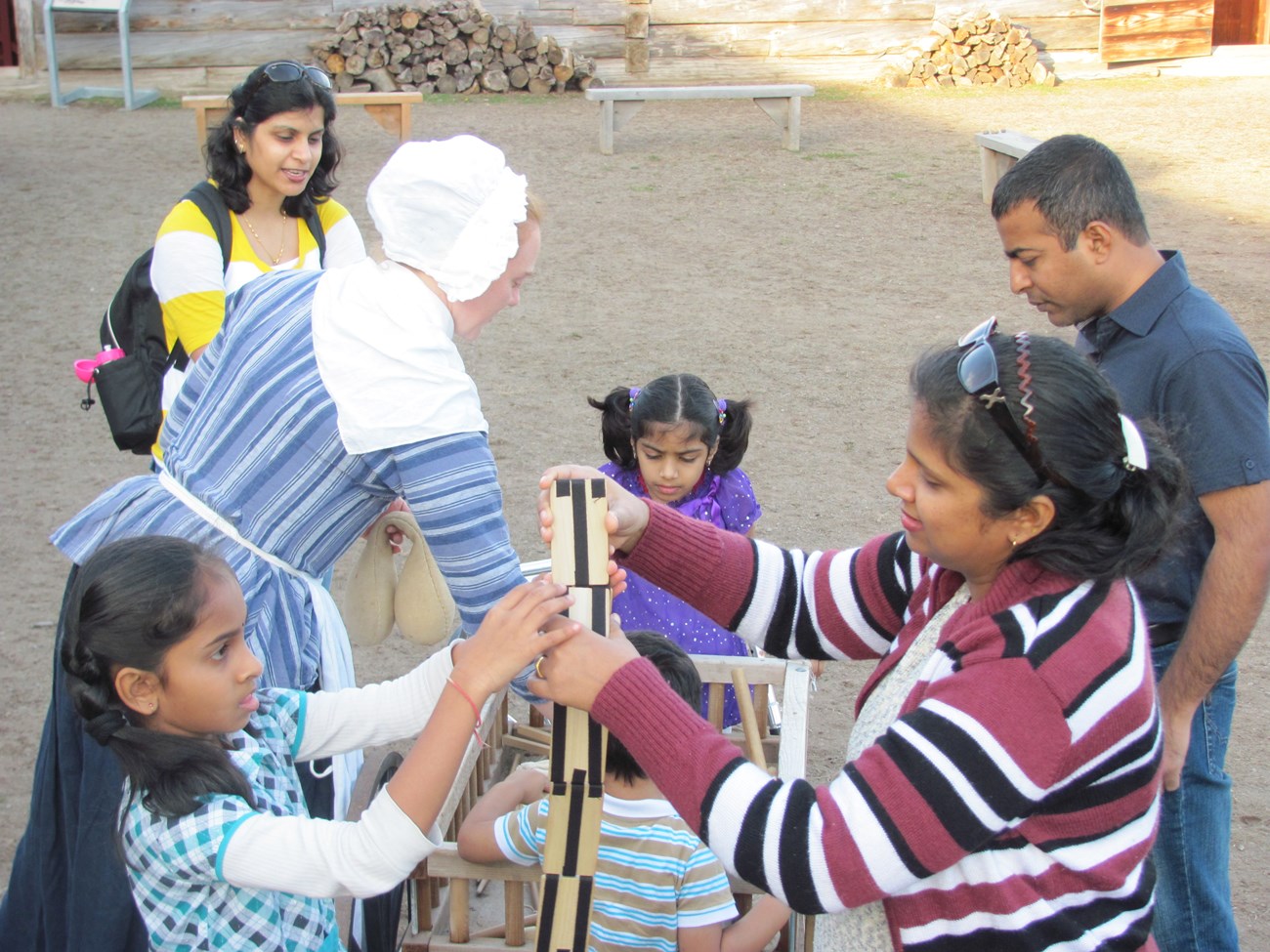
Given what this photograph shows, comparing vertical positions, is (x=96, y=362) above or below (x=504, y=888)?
above

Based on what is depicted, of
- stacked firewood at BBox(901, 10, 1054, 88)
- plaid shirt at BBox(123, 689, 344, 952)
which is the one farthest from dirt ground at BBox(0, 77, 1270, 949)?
plaid shirt at BBox(123, 689, 344, 952)

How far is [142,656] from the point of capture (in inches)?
81.0

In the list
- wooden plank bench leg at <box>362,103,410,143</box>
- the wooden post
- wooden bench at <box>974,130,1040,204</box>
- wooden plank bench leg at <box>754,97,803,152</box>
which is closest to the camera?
the wooden post

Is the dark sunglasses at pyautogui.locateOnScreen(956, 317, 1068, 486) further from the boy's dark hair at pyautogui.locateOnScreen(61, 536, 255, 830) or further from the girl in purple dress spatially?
the girl in purple dress

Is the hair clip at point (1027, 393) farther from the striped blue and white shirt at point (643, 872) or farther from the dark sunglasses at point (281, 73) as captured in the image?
the dark sunglasses at point (281, 73)

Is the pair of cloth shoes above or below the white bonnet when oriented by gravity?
below

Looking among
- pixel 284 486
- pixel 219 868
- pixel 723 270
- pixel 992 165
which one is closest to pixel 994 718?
pixel 219 868

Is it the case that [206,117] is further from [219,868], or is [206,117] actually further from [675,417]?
[219,868]

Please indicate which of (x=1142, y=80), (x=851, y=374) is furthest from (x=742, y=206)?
(x=1142, y=80)

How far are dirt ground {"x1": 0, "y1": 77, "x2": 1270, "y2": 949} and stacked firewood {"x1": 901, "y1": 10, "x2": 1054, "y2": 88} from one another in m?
0.53

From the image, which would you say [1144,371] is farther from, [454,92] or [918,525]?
[454,92]

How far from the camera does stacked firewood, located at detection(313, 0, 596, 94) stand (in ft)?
51.2

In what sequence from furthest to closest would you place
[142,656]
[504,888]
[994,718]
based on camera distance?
[504,888]
[142,656]
[994,718]

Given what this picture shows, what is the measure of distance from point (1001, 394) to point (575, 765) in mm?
790
